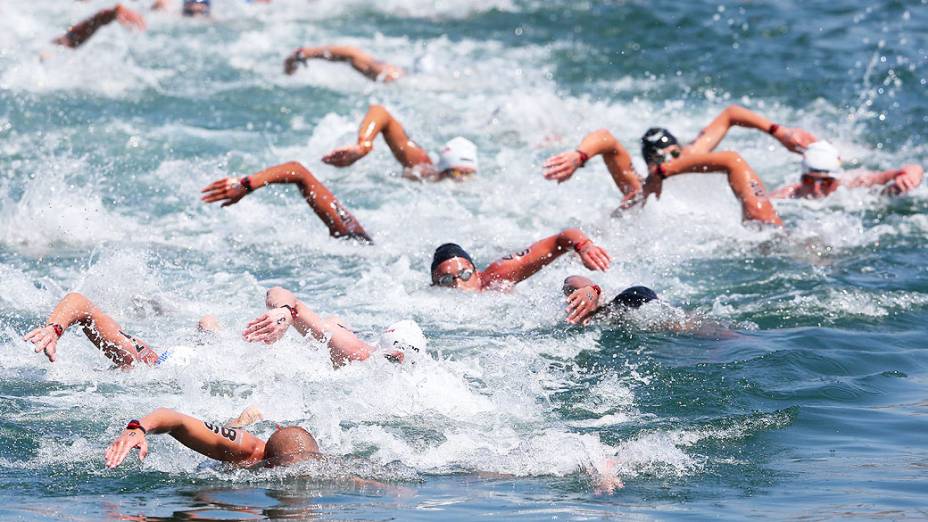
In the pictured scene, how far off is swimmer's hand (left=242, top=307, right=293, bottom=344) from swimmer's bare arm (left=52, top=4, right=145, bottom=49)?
25.4ft

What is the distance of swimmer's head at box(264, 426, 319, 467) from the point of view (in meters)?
7.20

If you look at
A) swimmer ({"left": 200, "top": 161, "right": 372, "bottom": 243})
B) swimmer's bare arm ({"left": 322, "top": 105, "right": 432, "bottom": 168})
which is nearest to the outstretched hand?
swimmer ({"left": 200, "top": 161, "right": 372, "bottom": 243})

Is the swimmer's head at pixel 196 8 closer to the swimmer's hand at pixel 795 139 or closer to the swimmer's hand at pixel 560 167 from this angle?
the swimmer's hand at pixel 795 139

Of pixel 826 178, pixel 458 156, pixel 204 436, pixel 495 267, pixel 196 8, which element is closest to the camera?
pixel 204 436

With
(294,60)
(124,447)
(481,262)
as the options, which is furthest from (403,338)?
(294,60)

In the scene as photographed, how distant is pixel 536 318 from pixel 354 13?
46.1 feet

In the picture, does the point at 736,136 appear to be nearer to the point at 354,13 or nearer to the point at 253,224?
the point at 253,224

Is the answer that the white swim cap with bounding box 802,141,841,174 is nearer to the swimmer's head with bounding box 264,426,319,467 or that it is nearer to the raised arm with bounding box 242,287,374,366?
the raised arm with bounding box 242,287,374,366

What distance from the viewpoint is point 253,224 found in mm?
12867

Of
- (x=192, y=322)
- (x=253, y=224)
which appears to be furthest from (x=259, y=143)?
(x=192, y=322)

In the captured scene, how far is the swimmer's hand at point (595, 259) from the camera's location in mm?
9367

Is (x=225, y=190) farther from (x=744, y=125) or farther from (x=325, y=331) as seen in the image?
(x=744, y=125)

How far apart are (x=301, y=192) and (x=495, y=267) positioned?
1.84m

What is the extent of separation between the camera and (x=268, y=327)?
818 cm
